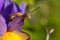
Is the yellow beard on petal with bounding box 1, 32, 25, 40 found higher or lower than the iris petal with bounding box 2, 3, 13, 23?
lower

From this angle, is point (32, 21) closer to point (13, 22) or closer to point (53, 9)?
point (53, 9)

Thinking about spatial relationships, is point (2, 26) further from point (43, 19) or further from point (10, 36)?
point (43, 19)

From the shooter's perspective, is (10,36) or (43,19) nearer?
(10,36)

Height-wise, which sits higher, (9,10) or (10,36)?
(9,10)

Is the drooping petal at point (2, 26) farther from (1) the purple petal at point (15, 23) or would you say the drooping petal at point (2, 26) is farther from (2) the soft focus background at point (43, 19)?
(2) the soft focus background at point (43, 19)

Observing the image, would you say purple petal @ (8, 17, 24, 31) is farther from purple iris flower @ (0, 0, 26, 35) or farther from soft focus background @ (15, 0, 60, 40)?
soft focus background @ (15, 0, 60, 40)

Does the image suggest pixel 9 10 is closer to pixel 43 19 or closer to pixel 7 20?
pixel 7 20

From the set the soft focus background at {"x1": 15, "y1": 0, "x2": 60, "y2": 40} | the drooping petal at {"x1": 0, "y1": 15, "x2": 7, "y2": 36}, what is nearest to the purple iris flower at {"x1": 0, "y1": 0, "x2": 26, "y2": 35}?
the drooping petal at {"x1": 0, "y1": 15, "x2": 7, "y2": 36}

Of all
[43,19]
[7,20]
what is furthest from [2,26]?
[43,19]

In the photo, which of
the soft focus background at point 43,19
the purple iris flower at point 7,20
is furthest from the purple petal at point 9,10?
the soft focus background at point 43,19
